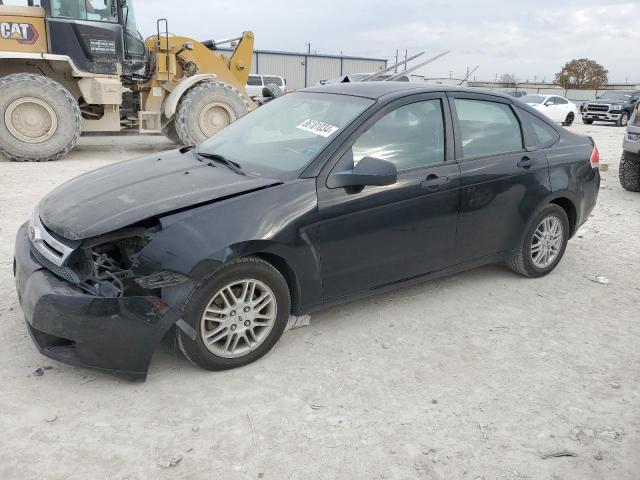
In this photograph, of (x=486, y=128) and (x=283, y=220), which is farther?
(x=486, y=128)

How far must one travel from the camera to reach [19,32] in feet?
32.2

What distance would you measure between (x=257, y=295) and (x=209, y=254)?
1.54ft

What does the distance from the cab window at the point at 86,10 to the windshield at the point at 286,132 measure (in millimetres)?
7480

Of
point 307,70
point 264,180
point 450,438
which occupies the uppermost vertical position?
point 307,70

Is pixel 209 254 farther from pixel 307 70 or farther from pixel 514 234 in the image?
pixel 307 70

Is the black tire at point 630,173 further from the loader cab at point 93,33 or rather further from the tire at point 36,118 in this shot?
the tire at point 36,118

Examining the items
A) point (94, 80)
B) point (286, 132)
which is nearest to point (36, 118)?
point (94, 80)

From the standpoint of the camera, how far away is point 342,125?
3.58 metres

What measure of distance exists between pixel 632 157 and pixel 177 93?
26.8 ft

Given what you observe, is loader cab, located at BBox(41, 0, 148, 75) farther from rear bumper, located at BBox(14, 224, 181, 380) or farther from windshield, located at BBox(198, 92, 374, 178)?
rear bumper, located at BBox(14, 224, 181, 380)

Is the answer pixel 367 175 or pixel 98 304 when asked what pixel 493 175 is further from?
pixel 98 304

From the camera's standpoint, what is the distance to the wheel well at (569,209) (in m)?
4.73

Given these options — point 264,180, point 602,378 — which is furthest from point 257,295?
point 602,378

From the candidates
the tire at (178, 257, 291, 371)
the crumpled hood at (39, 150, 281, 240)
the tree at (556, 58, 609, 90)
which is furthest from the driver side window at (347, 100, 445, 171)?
the tree at (556, 58, 609, 90)
